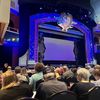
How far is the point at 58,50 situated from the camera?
15.1 meters

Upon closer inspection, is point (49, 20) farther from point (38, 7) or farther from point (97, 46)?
point (97, 46)

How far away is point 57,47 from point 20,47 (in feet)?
12.5

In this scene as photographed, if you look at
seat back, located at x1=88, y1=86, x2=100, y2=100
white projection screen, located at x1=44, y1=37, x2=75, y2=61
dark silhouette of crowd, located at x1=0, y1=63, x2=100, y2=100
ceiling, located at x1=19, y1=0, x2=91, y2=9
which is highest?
ceiling, located at x1=19, y1=0, x2=91, y2=9

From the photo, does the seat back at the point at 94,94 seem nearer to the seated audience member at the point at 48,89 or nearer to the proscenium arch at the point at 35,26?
the seated audience member at the point at 48,89

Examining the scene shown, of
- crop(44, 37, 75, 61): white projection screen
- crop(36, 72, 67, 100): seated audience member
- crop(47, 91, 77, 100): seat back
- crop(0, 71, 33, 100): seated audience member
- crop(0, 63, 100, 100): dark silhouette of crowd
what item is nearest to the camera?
crop(0, 71, 33, 100): seated audience member

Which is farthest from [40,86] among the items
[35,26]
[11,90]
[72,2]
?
[72,2]

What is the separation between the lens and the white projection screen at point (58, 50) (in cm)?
1421

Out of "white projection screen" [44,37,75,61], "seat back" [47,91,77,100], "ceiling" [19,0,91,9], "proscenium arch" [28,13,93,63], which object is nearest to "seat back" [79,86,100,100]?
"seat back" [47,91,77,100]

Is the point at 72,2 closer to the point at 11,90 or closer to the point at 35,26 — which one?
the point at 35,26

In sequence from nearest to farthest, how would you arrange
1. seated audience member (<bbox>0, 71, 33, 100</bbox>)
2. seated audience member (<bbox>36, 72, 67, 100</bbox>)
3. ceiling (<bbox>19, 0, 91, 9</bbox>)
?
seated audience member (<bbox>0, 71, 33, 100</bbox>) → seated audience member (<bbox>36, 72, 67, 100</bbox>) → ceiling (<bbox>19, 0, 91, 9</bbox>)

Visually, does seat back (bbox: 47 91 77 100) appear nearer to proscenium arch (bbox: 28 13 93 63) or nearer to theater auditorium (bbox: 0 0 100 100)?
theater auditorium (bbox: 0 0 100 100)

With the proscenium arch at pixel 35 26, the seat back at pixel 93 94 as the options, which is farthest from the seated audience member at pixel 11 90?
the proscenium arch at pixel 35 26

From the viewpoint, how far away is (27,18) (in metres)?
12.4

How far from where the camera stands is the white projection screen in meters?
14.2
